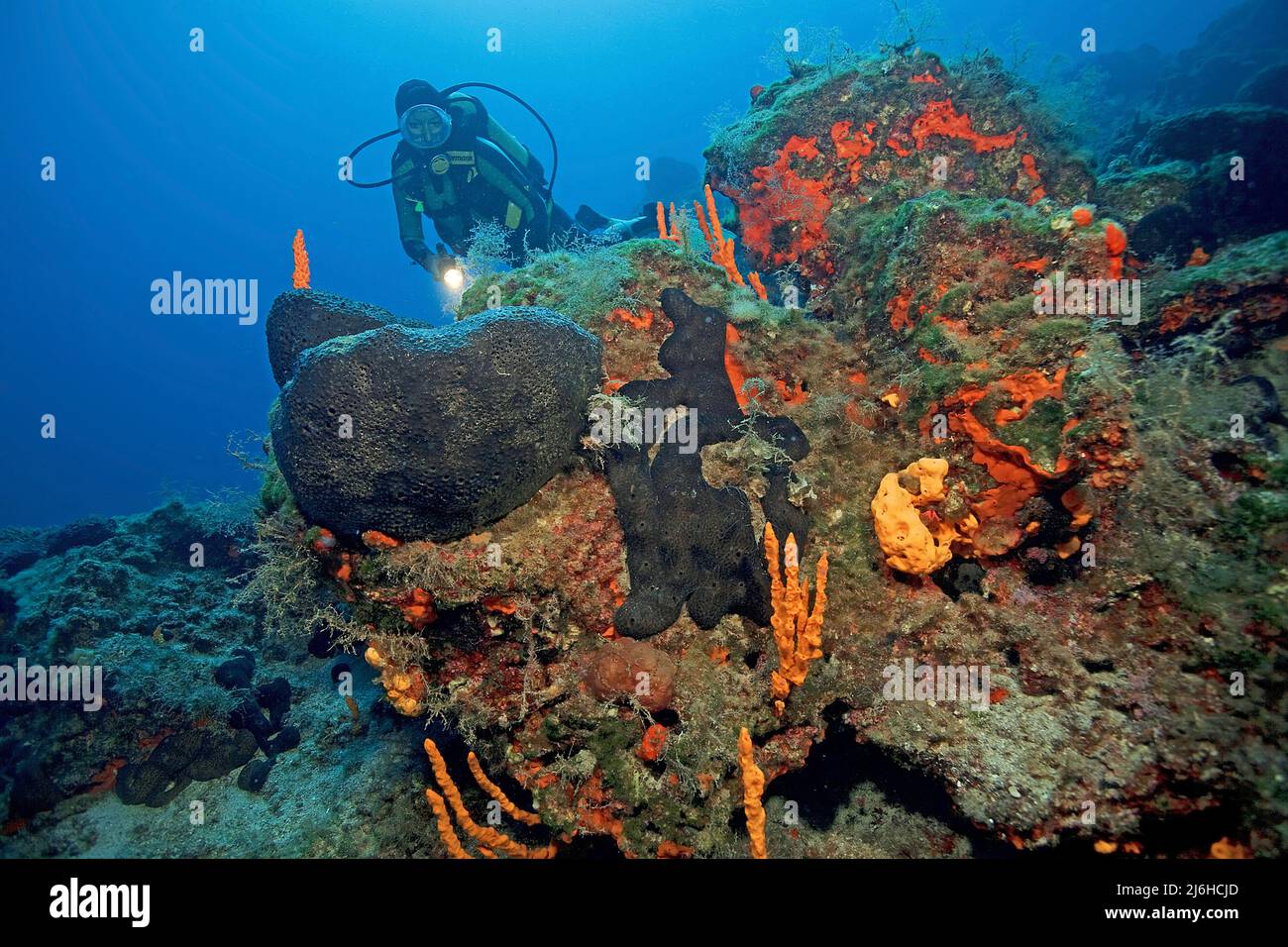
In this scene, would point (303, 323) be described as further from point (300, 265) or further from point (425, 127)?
point (425, 127)

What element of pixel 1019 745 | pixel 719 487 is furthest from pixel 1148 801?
pixel 719 487

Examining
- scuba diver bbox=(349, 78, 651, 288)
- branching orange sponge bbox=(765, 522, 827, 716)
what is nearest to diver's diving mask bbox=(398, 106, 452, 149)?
scuba diver bbox=(349, 78, 651, 288)

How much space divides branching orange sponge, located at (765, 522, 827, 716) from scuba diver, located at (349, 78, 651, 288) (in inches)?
356

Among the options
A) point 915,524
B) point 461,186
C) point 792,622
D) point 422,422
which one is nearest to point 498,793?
point 792,622

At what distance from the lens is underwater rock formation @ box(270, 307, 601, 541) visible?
3195 mm

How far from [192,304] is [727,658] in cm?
567

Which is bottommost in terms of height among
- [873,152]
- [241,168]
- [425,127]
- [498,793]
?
[498,793]

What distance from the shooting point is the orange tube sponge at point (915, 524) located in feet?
11.9

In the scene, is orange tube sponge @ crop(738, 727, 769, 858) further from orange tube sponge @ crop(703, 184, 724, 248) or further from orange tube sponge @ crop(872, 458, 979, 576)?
orange tube sponge @ crop(703, 184, 724, 248)

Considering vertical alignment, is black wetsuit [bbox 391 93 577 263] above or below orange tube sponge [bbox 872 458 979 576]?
above

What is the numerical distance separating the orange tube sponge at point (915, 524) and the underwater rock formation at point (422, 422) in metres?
2.39

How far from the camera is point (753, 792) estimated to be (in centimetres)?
309

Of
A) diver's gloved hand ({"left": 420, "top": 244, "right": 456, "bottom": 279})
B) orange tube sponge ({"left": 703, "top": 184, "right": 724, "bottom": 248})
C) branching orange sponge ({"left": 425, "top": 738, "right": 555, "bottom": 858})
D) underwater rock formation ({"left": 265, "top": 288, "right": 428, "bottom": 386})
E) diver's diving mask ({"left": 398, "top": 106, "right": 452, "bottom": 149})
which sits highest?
diver's diving mask ({"left": 398, "top": 106, "right": 452, "bottom": 149})

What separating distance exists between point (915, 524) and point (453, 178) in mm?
10921
